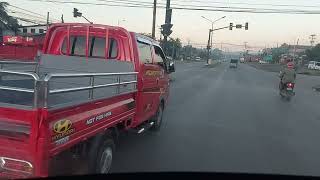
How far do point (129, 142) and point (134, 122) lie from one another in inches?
45.2

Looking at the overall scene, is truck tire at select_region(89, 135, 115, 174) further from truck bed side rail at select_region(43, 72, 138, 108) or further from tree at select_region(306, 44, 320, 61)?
tree at select_region(306, 44, 320, 61)

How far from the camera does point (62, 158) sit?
5.43 m

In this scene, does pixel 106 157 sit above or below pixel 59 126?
below

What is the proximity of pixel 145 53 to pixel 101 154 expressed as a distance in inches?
144

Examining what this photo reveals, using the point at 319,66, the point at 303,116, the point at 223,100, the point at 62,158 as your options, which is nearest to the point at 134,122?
the point at 62,158

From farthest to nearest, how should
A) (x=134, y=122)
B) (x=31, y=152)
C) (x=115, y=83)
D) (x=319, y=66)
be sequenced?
(x=319, y=66)
(x=134, y=122)
(x=115, y=83)
(x=31, y=152)

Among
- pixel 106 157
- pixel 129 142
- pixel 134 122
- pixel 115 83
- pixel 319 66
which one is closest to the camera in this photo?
pixel 106 157

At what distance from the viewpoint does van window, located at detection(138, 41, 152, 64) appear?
910cm

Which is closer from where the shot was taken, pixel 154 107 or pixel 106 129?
pixel 106 129

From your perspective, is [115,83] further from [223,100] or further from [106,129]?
[223,100]

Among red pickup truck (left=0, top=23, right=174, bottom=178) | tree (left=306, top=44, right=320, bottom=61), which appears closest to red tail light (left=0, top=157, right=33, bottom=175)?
red pickup truck (left=0, top=23, right=174, bottom=178)

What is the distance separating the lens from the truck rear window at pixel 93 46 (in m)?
9.02

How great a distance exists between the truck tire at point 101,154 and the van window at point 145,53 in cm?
268

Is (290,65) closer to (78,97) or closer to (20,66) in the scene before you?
(20,66)
